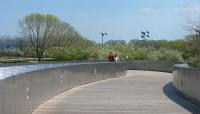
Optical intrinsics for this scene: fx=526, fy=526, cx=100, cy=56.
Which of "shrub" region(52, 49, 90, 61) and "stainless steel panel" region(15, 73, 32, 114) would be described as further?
"shrub" region(52, 49, 90, 61)

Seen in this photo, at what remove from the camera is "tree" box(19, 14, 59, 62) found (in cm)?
9256

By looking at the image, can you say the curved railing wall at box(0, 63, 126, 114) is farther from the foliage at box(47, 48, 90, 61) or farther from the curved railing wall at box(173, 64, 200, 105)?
the foliage at box(47, 48, 90, 61)

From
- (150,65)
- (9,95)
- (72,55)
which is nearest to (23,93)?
(9,95)

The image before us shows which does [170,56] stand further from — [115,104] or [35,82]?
[35,82]

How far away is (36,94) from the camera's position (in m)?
14.8

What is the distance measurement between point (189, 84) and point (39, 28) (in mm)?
77769

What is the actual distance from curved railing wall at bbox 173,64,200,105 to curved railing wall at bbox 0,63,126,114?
466 centimetres

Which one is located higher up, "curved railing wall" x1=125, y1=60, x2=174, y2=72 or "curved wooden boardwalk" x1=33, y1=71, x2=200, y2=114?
"curved railing wall" x1=125, y1=60, x2=174, y2=72

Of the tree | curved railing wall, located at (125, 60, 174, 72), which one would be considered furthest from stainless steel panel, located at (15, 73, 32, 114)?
the tree

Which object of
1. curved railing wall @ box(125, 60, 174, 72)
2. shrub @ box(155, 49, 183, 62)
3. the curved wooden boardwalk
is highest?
shrub @ box(155, 49, 183, 62)

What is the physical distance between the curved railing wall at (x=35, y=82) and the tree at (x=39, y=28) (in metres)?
62.1

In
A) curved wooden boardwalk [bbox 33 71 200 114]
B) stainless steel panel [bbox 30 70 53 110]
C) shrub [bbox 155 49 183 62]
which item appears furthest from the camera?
shrub [bbox 155 49 183 62]

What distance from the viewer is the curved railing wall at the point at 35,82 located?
10.5 meters

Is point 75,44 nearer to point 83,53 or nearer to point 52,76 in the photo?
point 83,53
